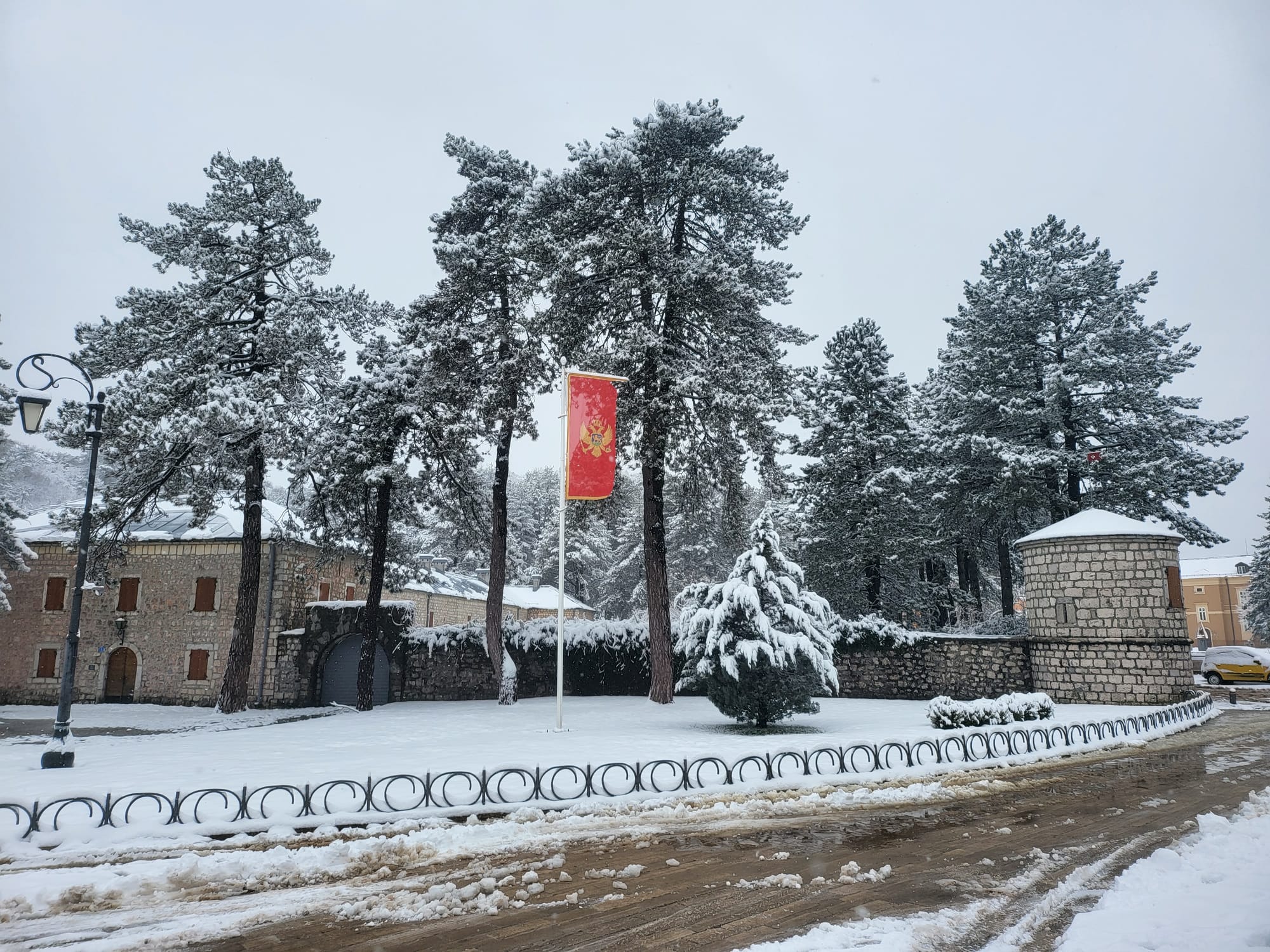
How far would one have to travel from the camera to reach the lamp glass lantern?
38.7 ft

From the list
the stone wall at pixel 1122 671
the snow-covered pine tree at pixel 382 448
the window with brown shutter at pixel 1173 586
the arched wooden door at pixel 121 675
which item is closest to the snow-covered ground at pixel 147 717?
the arched wooden door at pixel 121 675

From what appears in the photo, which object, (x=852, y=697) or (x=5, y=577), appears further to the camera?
(x=5, y=577)

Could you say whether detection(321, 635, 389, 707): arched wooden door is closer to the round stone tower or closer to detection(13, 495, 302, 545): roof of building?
detection(13, 495, 302, 545): roof of building

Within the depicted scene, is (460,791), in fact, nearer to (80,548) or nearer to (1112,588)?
(80,548)

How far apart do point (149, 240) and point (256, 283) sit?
10.0 feet

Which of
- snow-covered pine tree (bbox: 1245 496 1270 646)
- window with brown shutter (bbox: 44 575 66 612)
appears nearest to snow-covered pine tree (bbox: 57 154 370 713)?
window with brown shutter (bbox: 44 575 66 612)

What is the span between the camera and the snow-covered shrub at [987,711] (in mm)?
15680

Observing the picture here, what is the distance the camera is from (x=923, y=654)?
25.0 m

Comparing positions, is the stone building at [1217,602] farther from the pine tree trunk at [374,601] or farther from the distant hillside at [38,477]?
the distant hillside at [38,477]

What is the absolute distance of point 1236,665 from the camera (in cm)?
3338

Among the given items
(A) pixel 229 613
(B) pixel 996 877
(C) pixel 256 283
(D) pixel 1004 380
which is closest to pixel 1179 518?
(D) pixel 1004 380

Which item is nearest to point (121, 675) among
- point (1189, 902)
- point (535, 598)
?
point (535, 598)

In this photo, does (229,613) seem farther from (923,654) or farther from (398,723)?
(923,654)

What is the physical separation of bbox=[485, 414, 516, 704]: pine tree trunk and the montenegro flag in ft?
24.0
